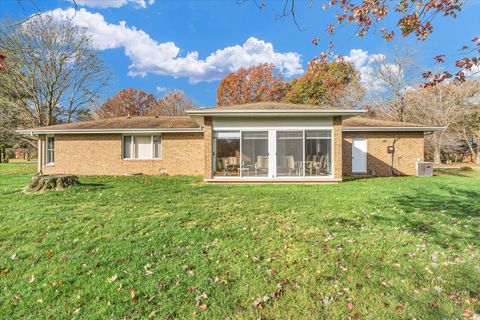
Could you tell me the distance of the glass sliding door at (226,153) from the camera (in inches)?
443

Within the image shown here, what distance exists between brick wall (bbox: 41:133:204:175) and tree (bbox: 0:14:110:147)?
1005 centimetres

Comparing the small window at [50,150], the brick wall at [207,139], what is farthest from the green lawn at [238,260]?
the small window at [50,150]

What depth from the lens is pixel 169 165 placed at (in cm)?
1510

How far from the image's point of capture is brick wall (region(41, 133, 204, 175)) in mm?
15070

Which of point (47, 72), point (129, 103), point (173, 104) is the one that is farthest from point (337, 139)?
point (129, 103)

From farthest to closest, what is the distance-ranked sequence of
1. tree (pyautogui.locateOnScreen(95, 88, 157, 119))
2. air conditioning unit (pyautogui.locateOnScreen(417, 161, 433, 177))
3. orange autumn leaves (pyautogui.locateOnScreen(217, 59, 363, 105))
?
tree (pyautogui.locateOnScreen(95, 88, 157, 119)) → orange autumn leaves (pyautogui.locateOnScreen(217, 59, 363, 105)) → air conditioning unit (pyautogui.locateOnScreen(417, 161, 433, 177))

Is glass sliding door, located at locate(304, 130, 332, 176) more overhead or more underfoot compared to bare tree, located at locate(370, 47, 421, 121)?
more underfoot

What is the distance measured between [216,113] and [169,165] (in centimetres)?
583

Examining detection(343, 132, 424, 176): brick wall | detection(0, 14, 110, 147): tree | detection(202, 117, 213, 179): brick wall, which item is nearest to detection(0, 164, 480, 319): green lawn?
detection(202, 117, 213, 179): brick wall

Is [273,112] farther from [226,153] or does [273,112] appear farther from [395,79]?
[395,79]

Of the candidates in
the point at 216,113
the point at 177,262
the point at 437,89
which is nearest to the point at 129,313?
the point at 177,262

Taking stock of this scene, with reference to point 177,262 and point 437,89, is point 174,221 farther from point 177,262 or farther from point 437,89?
point 437,89

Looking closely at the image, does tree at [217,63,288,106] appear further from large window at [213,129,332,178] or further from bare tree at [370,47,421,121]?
large window at [213,129,332,178]

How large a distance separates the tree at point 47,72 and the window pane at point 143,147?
1290 centimetres
